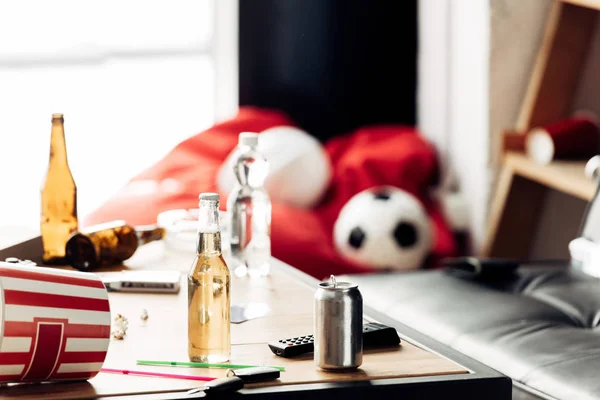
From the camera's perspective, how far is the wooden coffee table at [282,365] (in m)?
0.93

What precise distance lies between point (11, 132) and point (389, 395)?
2.88m

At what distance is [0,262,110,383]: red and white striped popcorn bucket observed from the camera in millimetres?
917

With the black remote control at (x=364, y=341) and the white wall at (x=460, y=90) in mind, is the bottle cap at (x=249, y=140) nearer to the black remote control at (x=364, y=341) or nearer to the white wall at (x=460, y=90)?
the black remote control at (x=364, y=341)

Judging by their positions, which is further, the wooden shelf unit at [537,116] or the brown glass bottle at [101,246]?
the wooden shelf unit at [537,116]

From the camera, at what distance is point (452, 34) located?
10.6 feet

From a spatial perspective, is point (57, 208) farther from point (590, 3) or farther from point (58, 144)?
point (590, 3)

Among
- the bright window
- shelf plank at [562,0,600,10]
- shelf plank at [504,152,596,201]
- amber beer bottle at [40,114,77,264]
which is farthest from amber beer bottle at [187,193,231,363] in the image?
the bright window

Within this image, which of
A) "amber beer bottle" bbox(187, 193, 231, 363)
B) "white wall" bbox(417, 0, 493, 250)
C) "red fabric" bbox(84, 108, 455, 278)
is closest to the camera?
"amber beer bottle" bbox(187, 193, 231, 363)

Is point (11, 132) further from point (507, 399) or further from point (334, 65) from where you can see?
point (507, 399)

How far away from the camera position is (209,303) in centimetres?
104

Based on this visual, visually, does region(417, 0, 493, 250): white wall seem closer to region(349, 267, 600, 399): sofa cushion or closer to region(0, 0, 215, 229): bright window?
region(0, 0, 215, 229): bright window

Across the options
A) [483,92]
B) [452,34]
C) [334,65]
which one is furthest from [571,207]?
[334,65]

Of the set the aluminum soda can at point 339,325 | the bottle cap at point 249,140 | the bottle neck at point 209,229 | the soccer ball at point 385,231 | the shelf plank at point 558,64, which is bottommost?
the soccer ball at point 385,231

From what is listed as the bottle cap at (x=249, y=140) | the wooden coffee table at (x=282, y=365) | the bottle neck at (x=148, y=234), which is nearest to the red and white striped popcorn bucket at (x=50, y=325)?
the wooden coffee table at (x=282, y=365)
